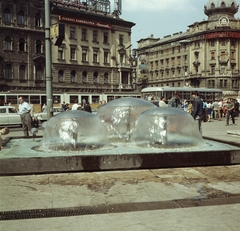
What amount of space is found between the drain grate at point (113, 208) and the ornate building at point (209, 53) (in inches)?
2847

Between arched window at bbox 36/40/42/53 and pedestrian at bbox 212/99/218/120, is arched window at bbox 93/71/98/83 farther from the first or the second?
pedestrian at bbox 212/99/218/120

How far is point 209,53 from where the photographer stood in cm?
8200

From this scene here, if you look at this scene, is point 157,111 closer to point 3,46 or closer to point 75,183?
point 75,183

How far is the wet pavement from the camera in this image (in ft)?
13.9

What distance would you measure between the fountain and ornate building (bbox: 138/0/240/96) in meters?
68.8

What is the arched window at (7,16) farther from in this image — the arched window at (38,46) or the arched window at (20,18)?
the arched window at (38,46)

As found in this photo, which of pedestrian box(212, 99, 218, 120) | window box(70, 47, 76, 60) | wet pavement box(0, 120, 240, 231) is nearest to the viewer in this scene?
wet pavement box(0, 120, 240, 231)

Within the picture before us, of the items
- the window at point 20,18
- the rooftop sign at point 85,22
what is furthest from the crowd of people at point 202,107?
the rooftop sign at point 85,22

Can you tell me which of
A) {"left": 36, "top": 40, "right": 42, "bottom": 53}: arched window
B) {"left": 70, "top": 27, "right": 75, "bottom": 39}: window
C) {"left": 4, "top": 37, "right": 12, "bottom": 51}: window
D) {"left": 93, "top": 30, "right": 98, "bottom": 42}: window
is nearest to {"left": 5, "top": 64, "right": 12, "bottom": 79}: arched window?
{"left": 4, "top": 37, "right": 12, "bottom": 51}: window

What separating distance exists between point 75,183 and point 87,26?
5763 cm

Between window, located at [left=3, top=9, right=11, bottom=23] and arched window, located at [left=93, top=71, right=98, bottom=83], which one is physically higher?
window, located at [left=3, top=9, right=11, bottom=23]

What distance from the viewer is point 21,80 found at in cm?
5234

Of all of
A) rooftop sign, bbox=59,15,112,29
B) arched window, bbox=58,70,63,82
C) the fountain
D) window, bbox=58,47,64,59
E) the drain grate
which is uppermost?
rooftop sign, bbox=59,15,112,29

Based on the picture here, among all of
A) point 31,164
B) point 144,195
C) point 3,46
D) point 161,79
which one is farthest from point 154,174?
point 161,79
